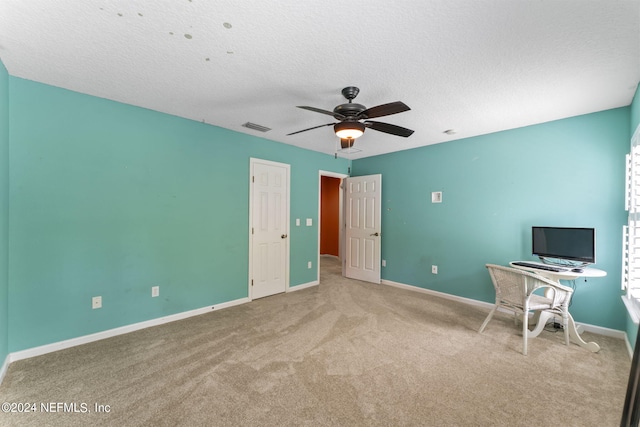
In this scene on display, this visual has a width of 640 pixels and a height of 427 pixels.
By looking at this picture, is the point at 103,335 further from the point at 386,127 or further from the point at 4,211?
the point at 386,127

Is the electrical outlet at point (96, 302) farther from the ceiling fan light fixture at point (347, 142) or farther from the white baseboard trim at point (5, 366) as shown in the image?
the ceiling fan light fixture at point (347, 142)

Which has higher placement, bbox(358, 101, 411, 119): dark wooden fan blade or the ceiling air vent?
the ceiling air vent

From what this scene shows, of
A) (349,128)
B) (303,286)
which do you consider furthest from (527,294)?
(303,286)

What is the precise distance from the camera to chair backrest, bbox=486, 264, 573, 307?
259cm

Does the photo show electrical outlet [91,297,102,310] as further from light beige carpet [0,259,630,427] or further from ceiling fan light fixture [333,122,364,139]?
ceiling fan light fixture [333,122,364,139]

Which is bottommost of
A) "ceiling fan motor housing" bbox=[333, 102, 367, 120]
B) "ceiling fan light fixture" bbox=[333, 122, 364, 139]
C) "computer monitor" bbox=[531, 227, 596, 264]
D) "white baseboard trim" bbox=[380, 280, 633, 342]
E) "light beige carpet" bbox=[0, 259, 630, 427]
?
"light beige carpet" bbox=[0, 259, 630, 427]

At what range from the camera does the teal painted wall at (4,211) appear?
7.16 ft

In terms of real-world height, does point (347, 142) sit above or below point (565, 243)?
above

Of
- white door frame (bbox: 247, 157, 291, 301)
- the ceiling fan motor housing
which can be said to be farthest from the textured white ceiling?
white door frame (bbox: 247, 157, 291, 301)

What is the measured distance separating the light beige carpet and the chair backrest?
0.48 meters

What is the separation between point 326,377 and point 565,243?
3091mm

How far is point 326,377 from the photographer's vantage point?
7.16ft

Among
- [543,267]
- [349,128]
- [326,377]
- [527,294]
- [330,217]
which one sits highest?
[349,128]

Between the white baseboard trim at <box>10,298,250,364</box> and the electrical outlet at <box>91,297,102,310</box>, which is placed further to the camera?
the electrical outlet at <box>91,297,102,310</box>
